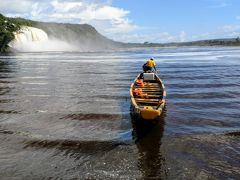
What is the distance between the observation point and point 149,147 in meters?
14.5

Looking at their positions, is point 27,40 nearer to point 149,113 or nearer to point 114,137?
point 114,137

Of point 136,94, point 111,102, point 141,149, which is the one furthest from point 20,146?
point 111,102

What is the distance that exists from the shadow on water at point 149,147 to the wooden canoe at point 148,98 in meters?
0.64

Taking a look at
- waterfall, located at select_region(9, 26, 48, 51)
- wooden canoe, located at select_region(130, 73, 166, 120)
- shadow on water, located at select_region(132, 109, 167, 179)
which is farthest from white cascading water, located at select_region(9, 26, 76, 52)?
shadow on water, located at select_region(132, 109, 167, 179)

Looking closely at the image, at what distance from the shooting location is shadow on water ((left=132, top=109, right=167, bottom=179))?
12148mm

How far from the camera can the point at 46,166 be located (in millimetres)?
12461

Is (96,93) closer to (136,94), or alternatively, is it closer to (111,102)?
(111,102)

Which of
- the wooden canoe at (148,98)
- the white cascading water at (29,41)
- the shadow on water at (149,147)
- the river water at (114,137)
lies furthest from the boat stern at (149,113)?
the white cascading water at (29,41)

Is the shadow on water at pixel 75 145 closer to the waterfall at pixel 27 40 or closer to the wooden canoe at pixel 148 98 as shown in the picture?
the wooden canoe at pixel 148 98

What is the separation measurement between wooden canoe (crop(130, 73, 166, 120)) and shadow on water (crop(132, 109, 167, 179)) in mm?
638

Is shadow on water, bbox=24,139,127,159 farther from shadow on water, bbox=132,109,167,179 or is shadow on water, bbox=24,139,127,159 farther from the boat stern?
the boat stern

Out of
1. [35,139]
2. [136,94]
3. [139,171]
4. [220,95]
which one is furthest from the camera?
[220,95]

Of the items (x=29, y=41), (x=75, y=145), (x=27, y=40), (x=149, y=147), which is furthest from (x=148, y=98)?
(x=29, y=41)

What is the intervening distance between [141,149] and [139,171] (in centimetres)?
215
